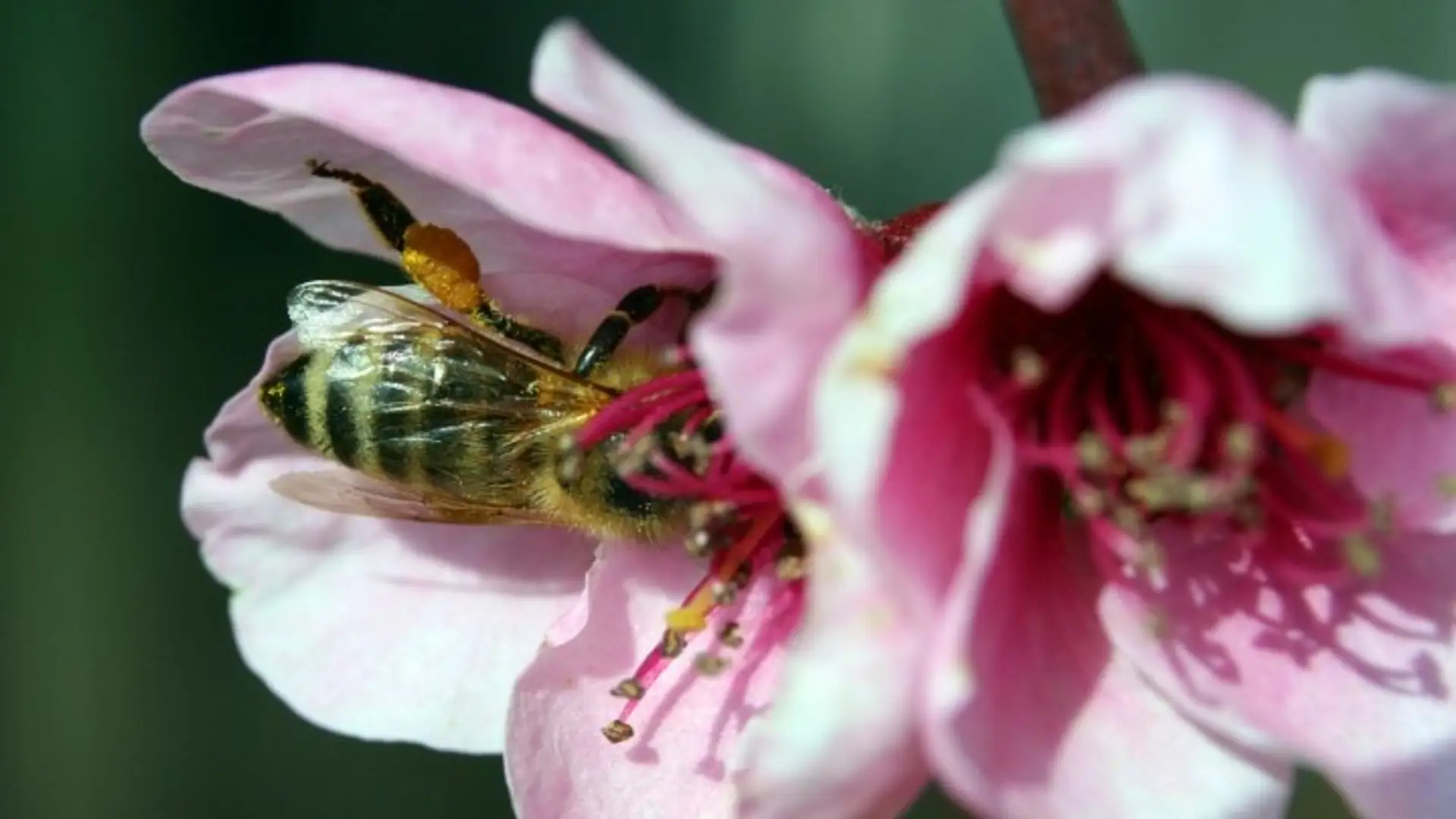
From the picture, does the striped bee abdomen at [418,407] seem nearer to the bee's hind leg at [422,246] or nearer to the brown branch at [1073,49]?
the bee's hind leg at [422,246]

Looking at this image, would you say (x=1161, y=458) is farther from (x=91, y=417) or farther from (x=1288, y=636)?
(x=91, y=417)

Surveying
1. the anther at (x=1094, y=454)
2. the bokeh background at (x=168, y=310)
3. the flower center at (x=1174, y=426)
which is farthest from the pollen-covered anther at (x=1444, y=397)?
the bokeh background at (x=168, y=310)

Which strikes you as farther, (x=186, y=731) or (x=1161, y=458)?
(x=186, y=731)

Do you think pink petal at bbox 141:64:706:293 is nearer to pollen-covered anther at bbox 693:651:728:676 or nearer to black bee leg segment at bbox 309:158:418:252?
black bee leg segment at bbox 309:158:418:252

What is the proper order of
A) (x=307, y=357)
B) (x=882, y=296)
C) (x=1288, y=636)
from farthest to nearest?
1. (x=307, y=357)
2. (x=1288, y=636)
3. (x=882, y=296)

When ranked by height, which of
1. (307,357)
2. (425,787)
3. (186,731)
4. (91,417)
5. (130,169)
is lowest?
(425,787)

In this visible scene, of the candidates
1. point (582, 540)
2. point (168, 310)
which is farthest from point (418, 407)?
point (168, 310)

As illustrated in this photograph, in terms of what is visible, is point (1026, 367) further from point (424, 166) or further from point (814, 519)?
point (424, 166)

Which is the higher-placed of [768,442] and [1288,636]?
[768,442]

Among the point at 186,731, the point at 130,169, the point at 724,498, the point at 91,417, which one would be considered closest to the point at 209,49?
the point at 130,169
